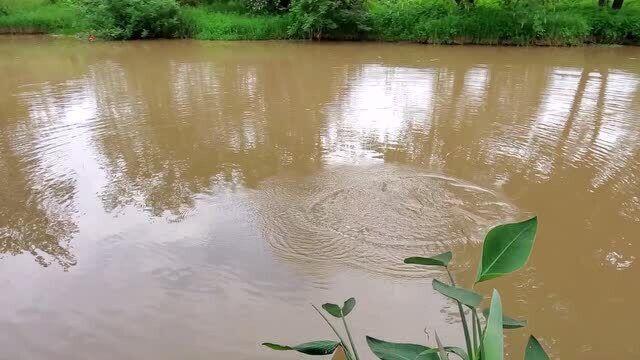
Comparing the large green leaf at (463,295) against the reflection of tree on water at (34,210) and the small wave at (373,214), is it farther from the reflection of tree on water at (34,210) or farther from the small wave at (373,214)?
the reflection of tree on water at (34,210)

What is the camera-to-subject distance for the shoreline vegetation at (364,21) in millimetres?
15398

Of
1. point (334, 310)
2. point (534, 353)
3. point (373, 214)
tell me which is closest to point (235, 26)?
point (373, 214)

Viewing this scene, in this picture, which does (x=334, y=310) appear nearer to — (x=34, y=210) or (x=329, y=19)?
(x=34, y=210)

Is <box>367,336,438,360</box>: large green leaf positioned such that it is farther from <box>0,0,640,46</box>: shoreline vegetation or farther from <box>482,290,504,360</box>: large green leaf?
<box>0,0,640,46</box>: shoreline vegetation

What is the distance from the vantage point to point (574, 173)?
578 cm

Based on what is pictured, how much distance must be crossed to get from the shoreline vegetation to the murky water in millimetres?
6141

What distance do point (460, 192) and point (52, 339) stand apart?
13.2ft

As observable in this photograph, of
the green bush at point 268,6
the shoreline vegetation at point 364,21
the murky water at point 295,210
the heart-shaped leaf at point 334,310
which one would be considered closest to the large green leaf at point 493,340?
the heart-shaped leaf at point 334,310

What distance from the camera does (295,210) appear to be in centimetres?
495

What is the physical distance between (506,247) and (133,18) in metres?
18.2

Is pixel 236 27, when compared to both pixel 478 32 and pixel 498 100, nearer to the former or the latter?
pixel 478 32

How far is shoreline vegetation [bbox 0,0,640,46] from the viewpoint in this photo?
15.4 metres

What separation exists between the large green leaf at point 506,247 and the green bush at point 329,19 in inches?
614

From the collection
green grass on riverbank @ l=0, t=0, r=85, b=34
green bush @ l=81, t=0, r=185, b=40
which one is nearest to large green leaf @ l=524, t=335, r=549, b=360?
green bush @ l=81, t=0, r=185, b=40
